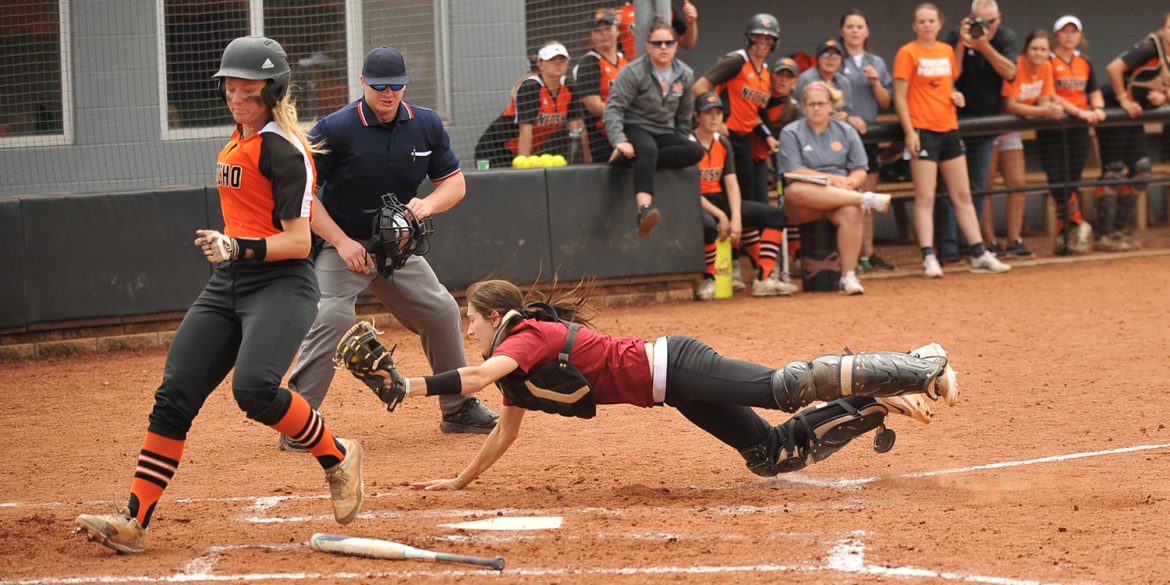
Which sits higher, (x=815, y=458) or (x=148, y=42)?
(x=148, y=42)

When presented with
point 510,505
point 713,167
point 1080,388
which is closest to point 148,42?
point 713,167

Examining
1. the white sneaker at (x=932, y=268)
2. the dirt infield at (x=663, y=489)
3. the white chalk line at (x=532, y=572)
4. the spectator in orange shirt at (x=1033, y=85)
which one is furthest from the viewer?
the spectator in orange shirt at (x=1033, y=85)

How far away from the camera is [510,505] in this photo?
18.0 ft

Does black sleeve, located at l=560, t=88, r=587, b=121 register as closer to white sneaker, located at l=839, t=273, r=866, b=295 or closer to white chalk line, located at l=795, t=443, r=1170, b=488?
white sneaker, located at l=839, t=273, r=866, b=295

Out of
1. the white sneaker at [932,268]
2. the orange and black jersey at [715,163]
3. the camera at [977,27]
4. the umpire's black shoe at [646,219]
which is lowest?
the white sneaker at [932,268]

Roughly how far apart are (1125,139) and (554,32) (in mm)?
6115

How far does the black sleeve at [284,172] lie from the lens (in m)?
4.90

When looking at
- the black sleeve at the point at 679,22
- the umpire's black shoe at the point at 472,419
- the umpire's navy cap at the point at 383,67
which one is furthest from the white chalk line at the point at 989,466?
the black sleeve at the point at 679,22

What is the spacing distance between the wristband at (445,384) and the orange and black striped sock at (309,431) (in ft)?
1.44

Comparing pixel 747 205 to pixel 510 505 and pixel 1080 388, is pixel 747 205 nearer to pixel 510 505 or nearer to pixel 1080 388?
pixel 1080 388

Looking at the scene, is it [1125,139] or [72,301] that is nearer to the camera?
[72,301]

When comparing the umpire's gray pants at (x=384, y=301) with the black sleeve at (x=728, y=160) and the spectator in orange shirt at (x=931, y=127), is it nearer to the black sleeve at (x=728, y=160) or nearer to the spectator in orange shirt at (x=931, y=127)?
the black sleeve at (x=728, y=160)

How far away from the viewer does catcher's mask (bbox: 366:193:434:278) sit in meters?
6.37

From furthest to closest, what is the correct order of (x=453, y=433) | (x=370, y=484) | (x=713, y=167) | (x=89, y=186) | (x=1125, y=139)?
(x=1125, y=139)
(x=713, y=167)
(x=89, y=186)
(x=453, y=433)
(x=370, y=484)
